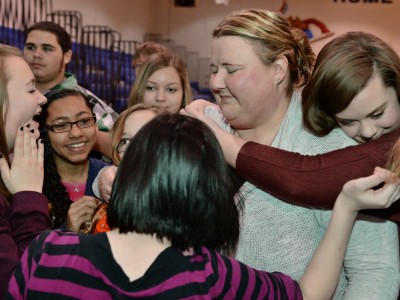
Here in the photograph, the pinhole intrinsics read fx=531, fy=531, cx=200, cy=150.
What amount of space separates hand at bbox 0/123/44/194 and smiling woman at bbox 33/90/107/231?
0.79m

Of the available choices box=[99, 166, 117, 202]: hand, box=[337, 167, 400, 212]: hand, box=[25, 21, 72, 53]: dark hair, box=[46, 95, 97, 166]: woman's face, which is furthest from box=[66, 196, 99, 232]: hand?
box=[25, 21, 72, 53]: dark hair

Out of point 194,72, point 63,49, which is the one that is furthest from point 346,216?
point 194,72

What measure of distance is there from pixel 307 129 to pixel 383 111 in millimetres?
231

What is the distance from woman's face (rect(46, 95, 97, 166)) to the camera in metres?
2.72

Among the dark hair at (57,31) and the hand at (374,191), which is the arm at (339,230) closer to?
the hand at (374,191)

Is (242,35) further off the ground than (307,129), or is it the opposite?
(242,35)

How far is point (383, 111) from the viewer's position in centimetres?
160

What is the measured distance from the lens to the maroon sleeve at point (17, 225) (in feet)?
4.56

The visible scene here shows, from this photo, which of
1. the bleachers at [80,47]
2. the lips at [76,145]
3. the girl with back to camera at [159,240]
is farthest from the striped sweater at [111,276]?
the bleachers at [80,47]

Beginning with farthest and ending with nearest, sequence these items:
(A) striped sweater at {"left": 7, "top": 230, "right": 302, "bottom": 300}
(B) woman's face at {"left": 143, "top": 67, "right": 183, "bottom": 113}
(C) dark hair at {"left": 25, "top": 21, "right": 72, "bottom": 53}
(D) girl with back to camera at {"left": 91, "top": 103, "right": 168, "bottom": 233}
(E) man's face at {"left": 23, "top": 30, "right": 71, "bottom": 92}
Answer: (C) dark hair at {"left": 25, "top": 21, "right": 72, "bottom": 53} < (E) man's face at {"left": 23, "top": 30, "right": 71, "bottom": 92} < (B) woman's face at {"left": 143, "top": 67, "right": 183, "bottom": 113} < (D) girl with back to camera at {"left": 91, "top": 103, "right": 168, "bottom": 233} < (A) striped sweater at {"left": 7, "top": 230, "right": 302, "bottom": 300}

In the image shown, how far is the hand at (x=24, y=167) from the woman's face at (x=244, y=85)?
25.3 inches

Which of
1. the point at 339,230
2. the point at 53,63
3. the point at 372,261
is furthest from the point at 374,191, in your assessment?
the point at 53,63

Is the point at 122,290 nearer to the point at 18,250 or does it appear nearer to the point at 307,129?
the point at 18,250

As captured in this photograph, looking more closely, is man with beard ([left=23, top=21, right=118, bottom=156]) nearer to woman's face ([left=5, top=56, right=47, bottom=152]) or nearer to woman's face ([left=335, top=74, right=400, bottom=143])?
woman's face ([left=5, top=56, right=47, bottom=152])
